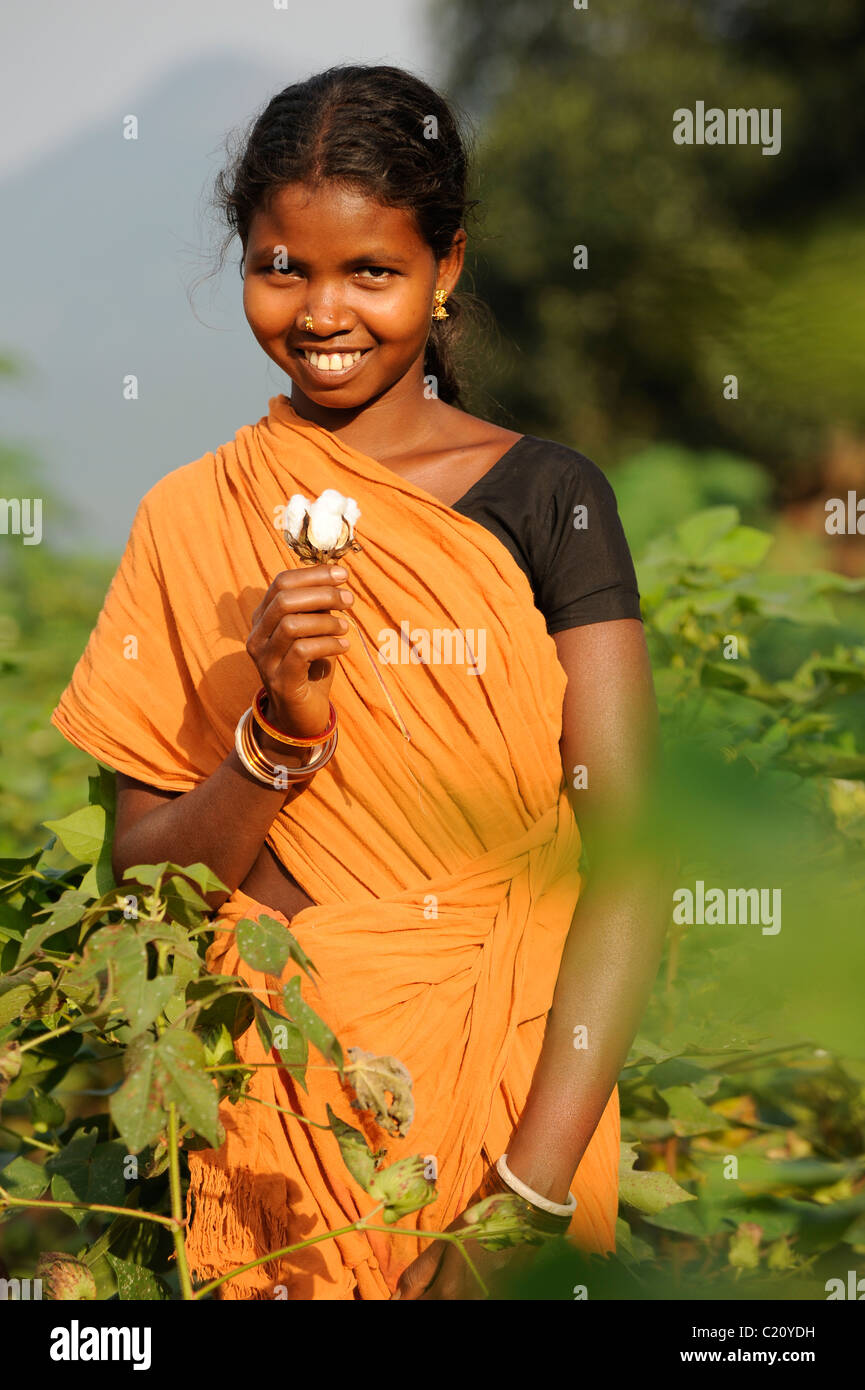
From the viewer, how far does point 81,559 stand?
5645 mm

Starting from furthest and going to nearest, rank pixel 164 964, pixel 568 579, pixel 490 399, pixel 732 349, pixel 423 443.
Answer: pixel 490 399 < pixel 423 443 < pixel 568 579 < pixel 164 964 < pixel 732 349

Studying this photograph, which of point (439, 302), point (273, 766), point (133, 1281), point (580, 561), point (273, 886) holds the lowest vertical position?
point (133, 1281)

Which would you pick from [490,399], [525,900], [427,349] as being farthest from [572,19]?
[490,399]

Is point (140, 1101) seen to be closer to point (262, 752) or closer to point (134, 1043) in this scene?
point (134, 1043)

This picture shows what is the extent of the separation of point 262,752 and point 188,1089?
0.43m

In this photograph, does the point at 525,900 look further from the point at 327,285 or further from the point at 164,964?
the point at 327,285

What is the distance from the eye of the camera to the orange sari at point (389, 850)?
1440 mm

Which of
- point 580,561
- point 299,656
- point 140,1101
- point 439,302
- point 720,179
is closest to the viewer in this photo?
point 720,179

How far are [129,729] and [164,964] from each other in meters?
0.47

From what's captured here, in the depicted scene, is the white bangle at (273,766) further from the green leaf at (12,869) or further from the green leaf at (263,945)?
the green leaf at (12,869)

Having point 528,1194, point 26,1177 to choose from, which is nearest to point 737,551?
point 528,1194

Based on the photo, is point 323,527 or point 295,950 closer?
point 295,950

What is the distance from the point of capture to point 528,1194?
1.41 meters

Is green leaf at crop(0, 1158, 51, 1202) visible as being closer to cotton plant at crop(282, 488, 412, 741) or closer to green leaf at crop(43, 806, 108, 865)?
green leaf at crop(43, 806, 108, 865)
